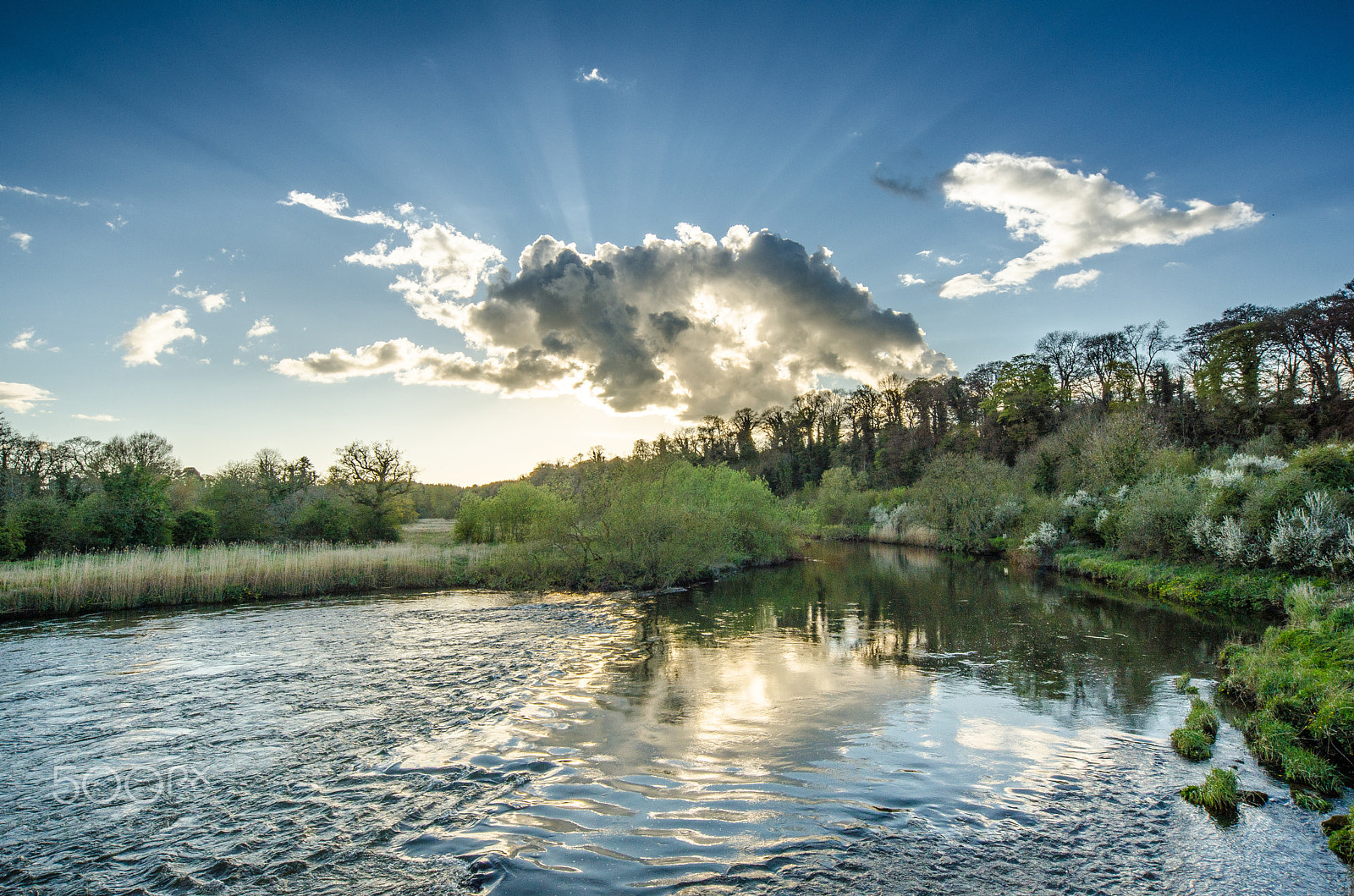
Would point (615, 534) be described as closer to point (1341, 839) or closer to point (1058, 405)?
point (1341, 839)

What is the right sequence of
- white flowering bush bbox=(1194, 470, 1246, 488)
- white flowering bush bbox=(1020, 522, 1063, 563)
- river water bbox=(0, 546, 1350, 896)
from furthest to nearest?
white flowering bush bbox=(1020, 522, 1063, 563) < white flowering bush bbox=(1194, 470, 1246, 488) < river water bbox=(0, 546, 1350, 896)

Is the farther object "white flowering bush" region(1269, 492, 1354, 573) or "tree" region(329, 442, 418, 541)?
"tree" region(329, 442, 418, 541)

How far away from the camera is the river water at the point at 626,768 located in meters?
5.13

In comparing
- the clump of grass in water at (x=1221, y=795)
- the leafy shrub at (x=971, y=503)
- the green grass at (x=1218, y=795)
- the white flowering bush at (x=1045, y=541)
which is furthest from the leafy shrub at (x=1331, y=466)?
the leafy shrub at (x=971, y=503)

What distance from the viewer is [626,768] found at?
24.0 feet

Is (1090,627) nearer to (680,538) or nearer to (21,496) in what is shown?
(680,538)

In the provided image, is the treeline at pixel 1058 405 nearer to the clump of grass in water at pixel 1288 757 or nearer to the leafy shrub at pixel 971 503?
the leafy shrub at pixel 971 503

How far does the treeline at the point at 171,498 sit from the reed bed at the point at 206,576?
4.55 meters

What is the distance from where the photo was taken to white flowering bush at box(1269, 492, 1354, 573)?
13.2 metres

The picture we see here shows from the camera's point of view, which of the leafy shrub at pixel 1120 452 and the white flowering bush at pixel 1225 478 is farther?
the leafy shrub at pixel 1120 452

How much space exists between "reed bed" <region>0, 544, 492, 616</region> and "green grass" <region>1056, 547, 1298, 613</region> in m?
24.0

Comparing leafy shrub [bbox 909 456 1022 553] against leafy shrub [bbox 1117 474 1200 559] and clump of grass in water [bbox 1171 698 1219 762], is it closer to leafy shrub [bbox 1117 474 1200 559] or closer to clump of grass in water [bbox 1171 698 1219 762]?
→ leafy shrub [bbox 1117 474 1200 559]

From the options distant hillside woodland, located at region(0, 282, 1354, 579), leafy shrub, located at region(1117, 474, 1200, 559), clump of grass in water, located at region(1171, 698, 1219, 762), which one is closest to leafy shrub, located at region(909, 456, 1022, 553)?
distant hillside woodland, located at region(0, 282, 1354, 579)

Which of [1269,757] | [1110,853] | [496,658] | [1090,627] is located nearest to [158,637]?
[496,658]
